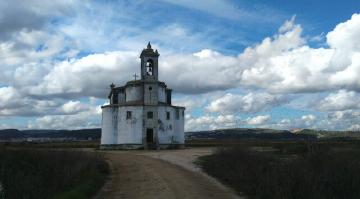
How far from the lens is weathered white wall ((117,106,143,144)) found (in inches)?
2181

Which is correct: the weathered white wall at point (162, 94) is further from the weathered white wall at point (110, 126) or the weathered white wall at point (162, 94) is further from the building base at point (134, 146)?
the building base at point (134, 146)

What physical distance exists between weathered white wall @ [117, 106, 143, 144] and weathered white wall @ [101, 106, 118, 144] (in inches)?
38.8

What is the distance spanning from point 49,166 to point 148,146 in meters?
33.0

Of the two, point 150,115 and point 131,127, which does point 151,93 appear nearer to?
point 150,115

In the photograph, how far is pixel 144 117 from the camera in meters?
55.7

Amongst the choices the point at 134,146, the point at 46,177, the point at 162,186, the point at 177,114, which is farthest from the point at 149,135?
the point at 162,186

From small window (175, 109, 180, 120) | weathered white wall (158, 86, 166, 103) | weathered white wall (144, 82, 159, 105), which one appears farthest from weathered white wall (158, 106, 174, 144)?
small window (175, 109, 180, 120)

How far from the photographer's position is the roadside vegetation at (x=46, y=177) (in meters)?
14.4

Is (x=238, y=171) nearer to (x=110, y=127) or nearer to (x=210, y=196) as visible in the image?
(x=210, y=196)

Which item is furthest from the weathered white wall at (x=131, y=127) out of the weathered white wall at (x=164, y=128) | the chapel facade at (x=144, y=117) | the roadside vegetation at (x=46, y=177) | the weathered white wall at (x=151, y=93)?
the roadside vegetation at (x=46, y=177)

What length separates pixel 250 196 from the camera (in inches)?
600

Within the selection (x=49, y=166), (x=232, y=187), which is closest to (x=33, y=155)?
(x=49, y=166)

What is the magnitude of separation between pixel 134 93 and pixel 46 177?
1544 inches

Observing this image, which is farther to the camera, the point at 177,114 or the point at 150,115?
the point at 177,114
